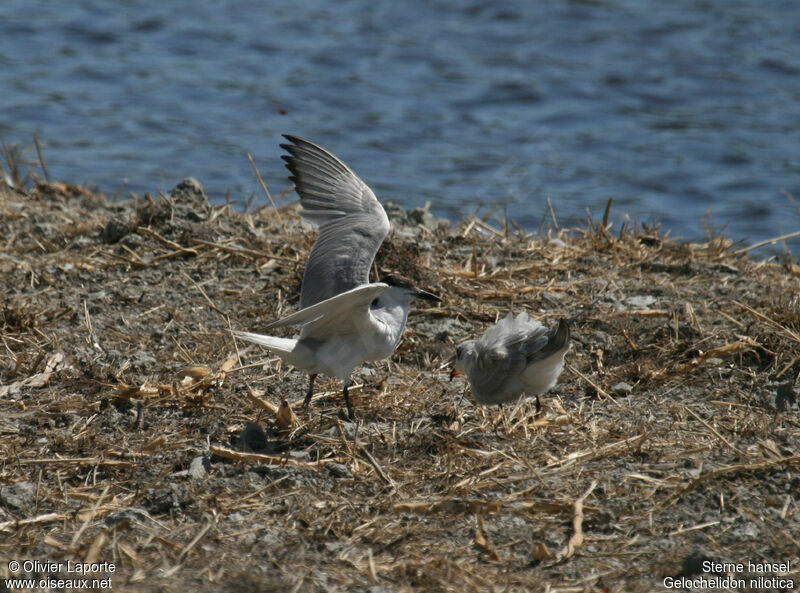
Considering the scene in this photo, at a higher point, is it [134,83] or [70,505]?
[70,505]

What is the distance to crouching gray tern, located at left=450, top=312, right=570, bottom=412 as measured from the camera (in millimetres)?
5613

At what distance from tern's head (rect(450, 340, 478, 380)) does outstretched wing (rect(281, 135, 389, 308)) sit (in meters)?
0.67

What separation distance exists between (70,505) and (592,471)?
232 centimetres

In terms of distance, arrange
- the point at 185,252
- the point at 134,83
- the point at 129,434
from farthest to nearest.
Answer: the point at 134,83
the point at 185,252
the point at 129,434

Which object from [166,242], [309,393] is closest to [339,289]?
[309,393]

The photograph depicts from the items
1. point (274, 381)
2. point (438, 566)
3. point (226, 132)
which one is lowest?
point (226, 132)

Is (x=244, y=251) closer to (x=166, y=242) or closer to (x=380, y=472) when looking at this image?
(x=166, y=242)

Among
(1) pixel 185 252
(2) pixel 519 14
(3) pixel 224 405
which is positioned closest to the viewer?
(3) pixel 224 405

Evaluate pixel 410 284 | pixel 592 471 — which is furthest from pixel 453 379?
pixel 592 471

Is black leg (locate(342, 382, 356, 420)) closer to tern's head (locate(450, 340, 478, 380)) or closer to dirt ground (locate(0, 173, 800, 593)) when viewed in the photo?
dirt ground (locate(0, 173, 800, 593))

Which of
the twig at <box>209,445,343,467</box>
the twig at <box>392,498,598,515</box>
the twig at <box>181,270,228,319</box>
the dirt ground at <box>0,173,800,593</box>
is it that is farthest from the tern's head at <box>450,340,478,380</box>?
the twig at <box>181,270,228,319</box>

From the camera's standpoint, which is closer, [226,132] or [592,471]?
[592,471]

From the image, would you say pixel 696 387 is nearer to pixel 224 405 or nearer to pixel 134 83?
pixel 224 405

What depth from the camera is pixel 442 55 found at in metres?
15.9
